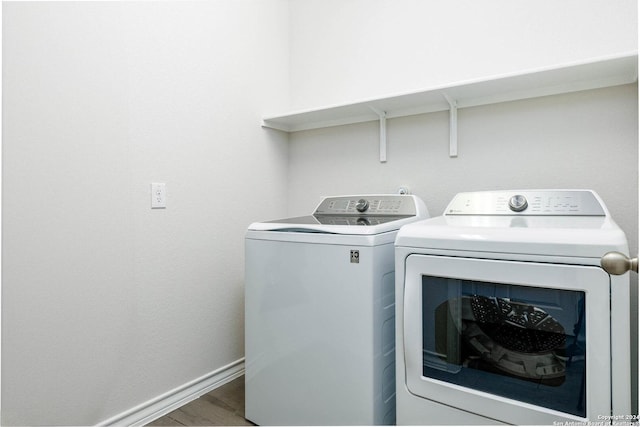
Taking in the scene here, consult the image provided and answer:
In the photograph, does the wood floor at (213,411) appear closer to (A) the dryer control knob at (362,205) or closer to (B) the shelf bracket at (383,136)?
(A) the dryer control knob at (362,205)

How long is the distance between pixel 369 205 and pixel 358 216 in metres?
0.09

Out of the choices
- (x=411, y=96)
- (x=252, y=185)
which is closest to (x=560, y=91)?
(x=411, y=96)

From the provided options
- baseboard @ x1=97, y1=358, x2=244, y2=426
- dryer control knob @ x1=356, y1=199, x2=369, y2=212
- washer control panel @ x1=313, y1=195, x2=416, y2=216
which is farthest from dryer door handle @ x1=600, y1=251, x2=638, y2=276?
baseboard @ x1=97, y1=358, x2=244, y2=426

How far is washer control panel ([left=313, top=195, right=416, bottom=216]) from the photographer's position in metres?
1.78

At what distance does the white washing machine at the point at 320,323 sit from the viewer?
4.39 ft

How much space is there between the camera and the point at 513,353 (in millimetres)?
1128

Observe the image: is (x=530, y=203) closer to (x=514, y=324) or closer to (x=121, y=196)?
(x=514, y=324)

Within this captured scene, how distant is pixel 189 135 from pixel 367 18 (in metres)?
1.23

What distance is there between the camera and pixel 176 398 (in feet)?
5.92

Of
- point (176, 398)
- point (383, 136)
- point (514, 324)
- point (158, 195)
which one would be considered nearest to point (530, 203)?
Answer: point (514, 324)

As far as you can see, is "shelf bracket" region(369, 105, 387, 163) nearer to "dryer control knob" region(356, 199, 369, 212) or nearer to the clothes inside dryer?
"dryer control knob" region(356, 199, 369, 212)

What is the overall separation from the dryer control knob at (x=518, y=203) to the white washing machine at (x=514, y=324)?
104 millimetres

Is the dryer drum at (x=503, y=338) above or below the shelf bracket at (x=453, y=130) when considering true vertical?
below

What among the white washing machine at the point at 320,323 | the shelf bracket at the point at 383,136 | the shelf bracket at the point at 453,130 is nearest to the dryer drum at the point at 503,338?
the white washing machine at the point at 320,323
